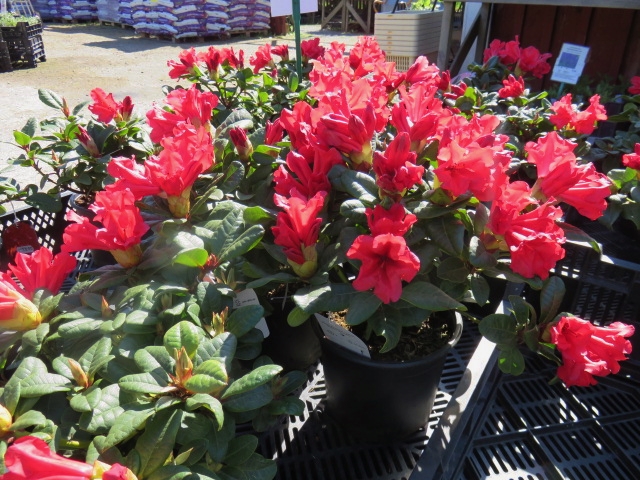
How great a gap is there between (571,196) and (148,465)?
732 mm

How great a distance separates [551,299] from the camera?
0.82 meters

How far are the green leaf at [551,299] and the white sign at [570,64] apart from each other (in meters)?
1.35

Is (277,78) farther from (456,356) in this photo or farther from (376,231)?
(376,231)

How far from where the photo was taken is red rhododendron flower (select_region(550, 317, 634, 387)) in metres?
0.72

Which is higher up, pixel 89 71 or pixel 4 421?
pixel 4 421

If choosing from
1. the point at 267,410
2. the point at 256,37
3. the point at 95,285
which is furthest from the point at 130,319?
the point at 256,37

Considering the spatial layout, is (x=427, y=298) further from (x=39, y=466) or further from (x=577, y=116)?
(x=577, y=116)

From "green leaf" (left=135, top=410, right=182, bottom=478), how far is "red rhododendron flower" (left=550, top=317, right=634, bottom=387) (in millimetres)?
578

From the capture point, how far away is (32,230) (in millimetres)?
1354

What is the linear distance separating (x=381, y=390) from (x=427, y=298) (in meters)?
0.27

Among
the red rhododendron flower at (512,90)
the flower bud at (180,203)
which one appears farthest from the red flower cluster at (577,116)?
the flower bud at (180,203)

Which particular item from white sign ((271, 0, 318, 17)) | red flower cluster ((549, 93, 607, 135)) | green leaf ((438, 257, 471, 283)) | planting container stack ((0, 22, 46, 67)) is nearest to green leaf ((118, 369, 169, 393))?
green leaf ((438, 257, 471, 283))

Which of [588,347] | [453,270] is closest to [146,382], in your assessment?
[453,270]

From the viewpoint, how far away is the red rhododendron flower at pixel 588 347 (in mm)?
725
